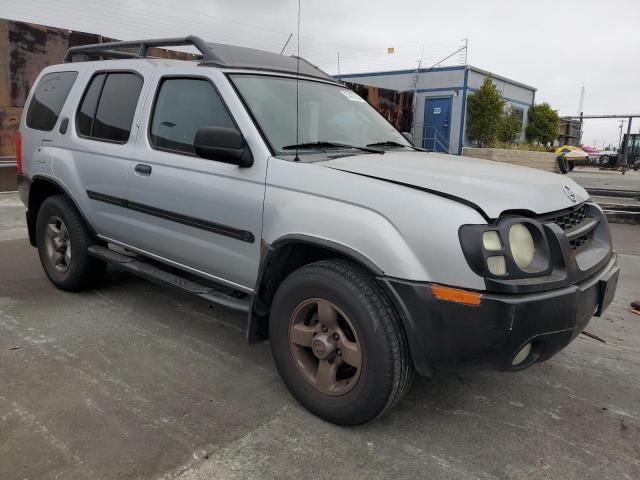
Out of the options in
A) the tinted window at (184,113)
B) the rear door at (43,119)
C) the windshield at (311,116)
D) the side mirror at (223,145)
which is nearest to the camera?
the side mirror at (223,145)

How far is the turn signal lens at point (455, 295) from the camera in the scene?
7.15 ft

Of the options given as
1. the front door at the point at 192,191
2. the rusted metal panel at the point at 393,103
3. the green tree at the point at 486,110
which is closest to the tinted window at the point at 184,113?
the front door at the point at 192,191

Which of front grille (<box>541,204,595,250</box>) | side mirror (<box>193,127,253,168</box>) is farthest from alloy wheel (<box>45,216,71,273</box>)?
front grille (<box>541,204,595,250</box>)

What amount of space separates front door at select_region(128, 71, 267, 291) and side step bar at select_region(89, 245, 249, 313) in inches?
3.9

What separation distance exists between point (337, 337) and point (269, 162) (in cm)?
102

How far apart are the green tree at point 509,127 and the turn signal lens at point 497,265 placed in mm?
23028

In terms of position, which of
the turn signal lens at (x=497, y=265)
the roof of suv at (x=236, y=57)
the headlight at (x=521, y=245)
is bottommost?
the turn signal lens at (x=497, y=265)

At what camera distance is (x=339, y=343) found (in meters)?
2.58

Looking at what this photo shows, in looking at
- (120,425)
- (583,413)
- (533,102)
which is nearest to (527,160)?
(533,102)

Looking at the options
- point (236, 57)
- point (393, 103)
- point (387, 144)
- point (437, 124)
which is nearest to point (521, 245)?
point (387, 144)

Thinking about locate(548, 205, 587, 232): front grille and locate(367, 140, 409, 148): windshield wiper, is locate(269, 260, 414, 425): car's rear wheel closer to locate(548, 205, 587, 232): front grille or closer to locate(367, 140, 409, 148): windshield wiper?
locate(548, 205, 587, 232): front grille

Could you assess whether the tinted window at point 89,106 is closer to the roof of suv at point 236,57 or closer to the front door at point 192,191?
the roof of suv at point 236,57

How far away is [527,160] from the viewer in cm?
1888

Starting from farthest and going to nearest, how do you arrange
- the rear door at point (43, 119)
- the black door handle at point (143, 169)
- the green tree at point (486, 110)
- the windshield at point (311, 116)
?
the green tree at point (486, 110) → the rear door at point (43, 119) → the black door handle at point (143, 169) → the windshield at point (311, 116)
